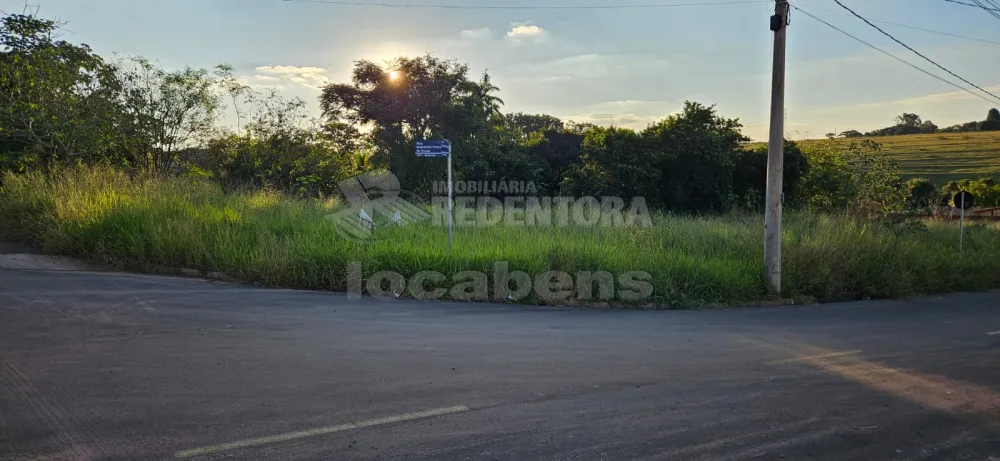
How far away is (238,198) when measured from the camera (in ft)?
48.1

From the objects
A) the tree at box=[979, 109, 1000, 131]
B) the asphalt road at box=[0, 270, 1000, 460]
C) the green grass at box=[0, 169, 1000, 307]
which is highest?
the tree at box=[979, 109, 1000, 131]

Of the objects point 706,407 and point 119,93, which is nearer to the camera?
point 706,407

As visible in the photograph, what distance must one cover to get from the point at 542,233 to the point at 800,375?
800 centimetres

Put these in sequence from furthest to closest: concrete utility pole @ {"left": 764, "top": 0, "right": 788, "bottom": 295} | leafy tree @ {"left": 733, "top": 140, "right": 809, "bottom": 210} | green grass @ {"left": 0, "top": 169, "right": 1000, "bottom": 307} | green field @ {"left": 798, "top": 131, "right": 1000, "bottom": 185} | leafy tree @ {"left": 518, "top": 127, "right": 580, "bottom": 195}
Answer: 1. green field @ {"left": 798, "top": 131, "right": 1000, "bottom": 185}
2. leafy tree @ {"left": 733, "top": 140, "right": 809, "bottom": 210}
3. leafy tree @ {"left": 518, "top": 127, "right": 580, "bottom": 195}
4. concrete utility pole @ {"left": 764, "top": 0, "right": 788, "bottom": 295}
5. green grass @ {"left": 0, "top": 169, "right": 1000, "bottom": 307}

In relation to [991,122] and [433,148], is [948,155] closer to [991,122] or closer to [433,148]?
[991,122]

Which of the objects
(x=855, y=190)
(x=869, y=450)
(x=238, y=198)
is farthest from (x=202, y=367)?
(x=855, y=190)

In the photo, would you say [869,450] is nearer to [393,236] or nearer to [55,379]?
[55,379]

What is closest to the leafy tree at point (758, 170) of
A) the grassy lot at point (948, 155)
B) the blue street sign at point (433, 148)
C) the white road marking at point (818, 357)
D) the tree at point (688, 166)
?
the tree at point (688, 166)

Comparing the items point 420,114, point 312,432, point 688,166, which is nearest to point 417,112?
point 420,114

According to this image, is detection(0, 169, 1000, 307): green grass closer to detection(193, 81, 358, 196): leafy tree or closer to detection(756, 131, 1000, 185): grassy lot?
detection(193, 81, 358, 196): leafy tree

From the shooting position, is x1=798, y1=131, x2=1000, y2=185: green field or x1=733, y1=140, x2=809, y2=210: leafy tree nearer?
x1=733, y1=140, x2=809, y2=210: leafy tree

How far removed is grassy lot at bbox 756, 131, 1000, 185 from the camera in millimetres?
53344

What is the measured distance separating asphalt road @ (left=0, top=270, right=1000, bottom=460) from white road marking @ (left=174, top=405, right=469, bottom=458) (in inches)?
0.8

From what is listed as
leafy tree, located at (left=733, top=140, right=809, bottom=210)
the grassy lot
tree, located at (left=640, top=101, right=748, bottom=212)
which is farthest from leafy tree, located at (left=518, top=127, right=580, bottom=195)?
the grassy lot
